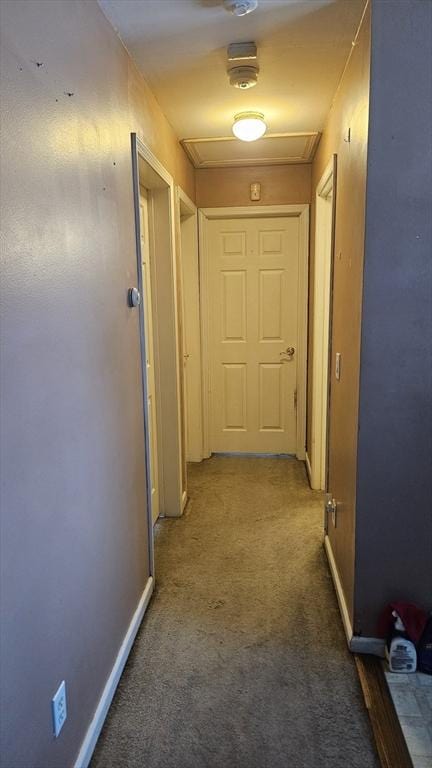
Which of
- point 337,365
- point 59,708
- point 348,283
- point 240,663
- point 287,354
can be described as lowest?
point 240,663

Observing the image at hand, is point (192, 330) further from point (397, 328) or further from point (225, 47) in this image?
point (397, 328)

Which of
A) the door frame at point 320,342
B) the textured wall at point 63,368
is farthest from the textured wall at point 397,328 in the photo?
the door frame at point 320,342

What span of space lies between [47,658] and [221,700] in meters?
0.80

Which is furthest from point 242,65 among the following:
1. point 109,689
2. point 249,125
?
point 109,689

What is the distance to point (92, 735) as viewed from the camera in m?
1.49

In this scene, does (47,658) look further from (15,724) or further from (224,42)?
(224,42)

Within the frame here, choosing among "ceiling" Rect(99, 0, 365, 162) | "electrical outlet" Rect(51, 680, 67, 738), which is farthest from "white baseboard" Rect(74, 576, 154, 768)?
"ceiling" Rect(99, 0, 365, 162)

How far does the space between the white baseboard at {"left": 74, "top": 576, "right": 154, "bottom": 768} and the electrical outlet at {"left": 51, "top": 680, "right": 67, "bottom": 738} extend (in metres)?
0.21

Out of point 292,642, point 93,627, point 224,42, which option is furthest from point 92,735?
point 224,42

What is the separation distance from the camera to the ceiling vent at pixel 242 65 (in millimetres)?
1924

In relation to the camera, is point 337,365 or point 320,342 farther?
point 320,342

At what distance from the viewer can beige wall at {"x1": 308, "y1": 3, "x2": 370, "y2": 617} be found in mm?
1732

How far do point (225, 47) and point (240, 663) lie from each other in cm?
243

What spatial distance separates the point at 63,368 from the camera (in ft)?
4.23
